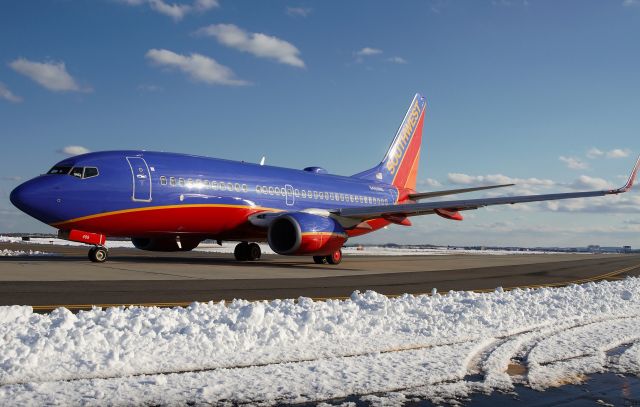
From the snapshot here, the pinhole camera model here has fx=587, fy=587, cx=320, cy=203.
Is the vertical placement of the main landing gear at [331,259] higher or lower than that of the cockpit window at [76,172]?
lower

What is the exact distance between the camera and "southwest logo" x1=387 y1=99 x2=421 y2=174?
34353 millimetres

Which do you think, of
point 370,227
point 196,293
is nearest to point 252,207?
point 370,227

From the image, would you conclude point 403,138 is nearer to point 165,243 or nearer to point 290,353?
point 165,243

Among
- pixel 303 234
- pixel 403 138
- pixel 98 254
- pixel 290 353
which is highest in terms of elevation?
pixel 403 138

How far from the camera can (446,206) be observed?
23625mm

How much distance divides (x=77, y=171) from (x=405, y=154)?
830 inches

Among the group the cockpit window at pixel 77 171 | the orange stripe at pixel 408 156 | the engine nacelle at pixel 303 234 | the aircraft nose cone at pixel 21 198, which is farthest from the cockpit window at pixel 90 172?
the orange stripe at pixel 408 156

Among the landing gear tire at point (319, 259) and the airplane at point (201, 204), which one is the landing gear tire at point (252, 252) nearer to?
the airplane at point (201, 204)

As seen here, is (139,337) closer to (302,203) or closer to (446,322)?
(446,322)

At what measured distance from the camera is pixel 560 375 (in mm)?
5250

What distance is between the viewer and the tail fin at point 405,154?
33812mm

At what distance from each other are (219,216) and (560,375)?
17672mm

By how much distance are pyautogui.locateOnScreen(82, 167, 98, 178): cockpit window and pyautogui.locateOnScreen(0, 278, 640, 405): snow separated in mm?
12485

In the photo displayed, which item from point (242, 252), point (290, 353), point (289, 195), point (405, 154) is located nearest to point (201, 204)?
point (289, 195)
